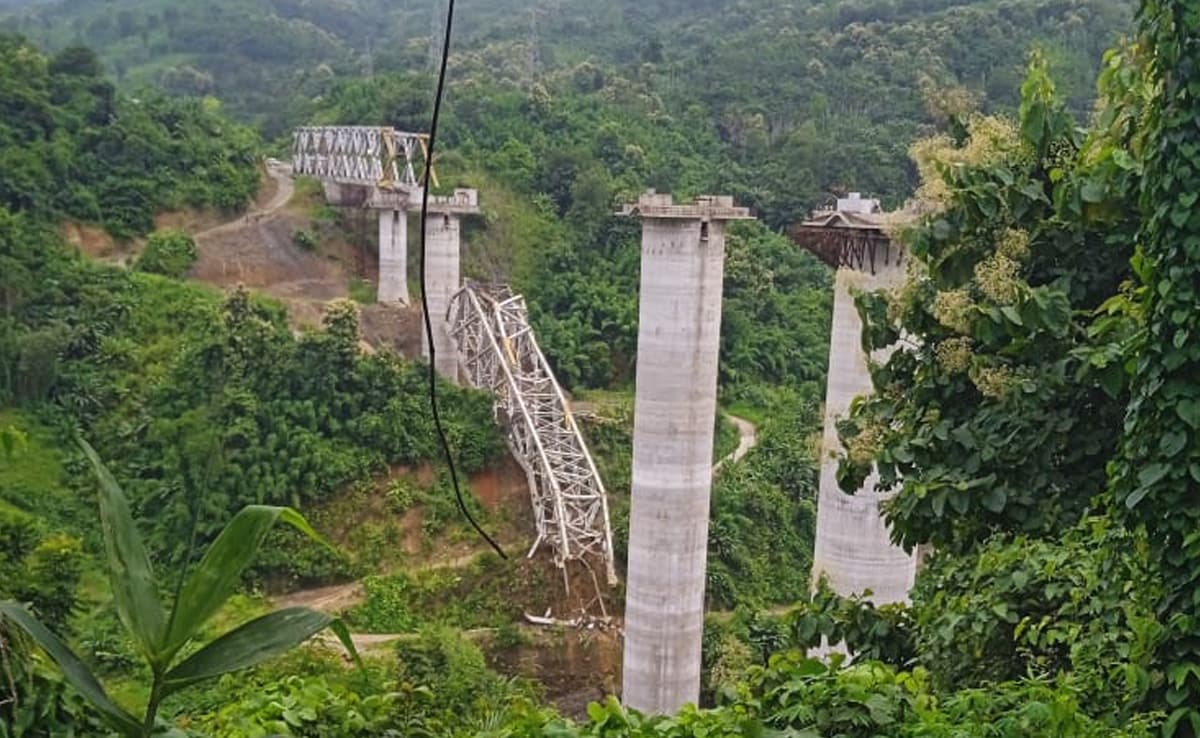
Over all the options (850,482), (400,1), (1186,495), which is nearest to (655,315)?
(850,482)

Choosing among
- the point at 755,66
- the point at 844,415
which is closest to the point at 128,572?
the point at 844,415

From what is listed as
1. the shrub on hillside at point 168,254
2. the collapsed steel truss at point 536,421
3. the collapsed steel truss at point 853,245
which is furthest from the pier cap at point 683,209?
the shrub on hillside at point 168,254

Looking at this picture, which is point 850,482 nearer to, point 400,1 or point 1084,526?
point 1084,526

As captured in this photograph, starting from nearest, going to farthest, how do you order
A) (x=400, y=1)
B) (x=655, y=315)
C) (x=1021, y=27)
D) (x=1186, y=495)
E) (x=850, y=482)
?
1. (x=1186, y=495)
2. (x=850, y=482)
3. (x=655, y=315)
4. (x=1021, y=27)
5. (x=400, y=1)

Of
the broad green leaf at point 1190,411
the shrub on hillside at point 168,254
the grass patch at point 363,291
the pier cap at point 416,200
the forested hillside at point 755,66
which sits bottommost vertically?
the grass patch at point 363,291

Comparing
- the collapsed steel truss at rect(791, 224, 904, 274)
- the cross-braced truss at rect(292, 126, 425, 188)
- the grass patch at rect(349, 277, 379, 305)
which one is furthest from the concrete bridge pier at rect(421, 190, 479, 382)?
the collapsed steel truss at rect(791, 224, 904, 274)

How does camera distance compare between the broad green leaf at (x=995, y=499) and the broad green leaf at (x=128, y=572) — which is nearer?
the broad green leaf at (x=128, y=572)

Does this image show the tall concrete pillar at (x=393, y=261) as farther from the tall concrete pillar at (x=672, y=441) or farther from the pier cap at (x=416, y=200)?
the tall concrete pillar at (x=672, y=441)
